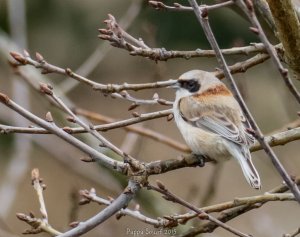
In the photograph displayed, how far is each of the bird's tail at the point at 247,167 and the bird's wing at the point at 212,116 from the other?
0.21 m

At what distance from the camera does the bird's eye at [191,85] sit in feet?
12.6

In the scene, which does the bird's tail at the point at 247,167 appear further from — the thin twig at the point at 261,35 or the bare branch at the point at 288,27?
the thin twig at the point at 261,35

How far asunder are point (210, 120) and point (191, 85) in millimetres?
287

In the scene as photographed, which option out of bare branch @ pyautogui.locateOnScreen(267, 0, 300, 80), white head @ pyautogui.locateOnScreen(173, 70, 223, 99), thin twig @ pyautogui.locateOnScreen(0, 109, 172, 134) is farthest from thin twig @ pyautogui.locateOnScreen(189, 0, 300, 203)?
white head @ pyautogui.locateOnScreen(173, 70, 223, 99)

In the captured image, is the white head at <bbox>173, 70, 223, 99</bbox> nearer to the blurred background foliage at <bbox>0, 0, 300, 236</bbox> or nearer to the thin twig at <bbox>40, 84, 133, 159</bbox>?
the thin twig at <bbox>40, 84, 133, 159</bbox>

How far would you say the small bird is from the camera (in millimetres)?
3359

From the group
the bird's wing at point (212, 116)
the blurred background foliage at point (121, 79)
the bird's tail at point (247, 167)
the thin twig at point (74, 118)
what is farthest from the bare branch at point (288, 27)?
the blurred background foliage at point (121, 79)

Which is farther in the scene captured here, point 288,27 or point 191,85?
point 191,85

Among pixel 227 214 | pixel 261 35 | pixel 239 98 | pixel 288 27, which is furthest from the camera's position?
pixel 227 214

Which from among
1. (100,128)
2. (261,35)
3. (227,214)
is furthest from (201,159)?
(261,35)

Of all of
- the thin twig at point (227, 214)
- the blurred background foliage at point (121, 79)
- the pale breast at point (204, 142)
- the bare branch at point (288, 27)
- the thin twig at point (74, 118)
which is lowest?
the thin twig at point (227, 214)

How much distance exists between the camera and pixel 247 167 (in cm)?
312

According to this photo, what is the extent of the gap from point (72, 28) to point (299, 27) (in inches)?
372

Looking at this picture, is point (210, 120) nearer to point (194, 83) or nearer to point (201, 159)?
point (194, 83)
